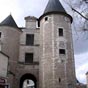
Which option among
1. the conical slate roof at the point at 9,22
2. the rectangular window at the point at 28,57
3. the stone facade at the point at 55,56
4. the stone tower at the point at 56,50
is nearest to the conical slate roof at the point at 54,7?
the stone tower at the point at 56,50

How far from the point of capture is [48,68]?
74.8 ft

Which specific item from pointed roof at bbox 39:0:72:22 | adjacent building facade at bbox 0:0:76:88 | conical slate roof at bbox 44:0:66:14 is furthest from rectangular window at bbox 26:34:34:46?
conical slate roof at bbox 44:0:66:14

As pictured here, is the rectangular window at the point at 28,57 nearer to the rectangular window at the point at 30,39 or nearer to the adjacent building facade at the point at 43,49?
the adjacent building facade at the point at 43,49

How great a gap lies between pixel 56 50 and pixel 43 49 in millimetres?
1720

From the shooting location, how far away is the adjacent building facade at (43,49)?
22438 millimetres

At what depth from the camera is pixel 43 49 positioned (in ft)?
79.8

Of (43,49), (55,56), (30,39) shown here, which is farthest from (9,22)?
(55,56)

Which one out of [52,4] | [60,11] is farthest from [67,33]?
[52,4]

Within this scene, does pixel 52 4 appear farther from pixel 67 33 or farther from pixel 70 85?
pixel 70 85

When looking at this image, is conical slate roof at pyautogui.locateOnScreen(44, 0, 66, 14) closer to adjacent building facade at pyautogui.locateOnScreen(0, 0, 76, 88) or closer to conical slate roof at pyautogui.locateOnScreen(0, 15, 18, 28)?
adjacent building facade at pyautogui.locateOnScreen(0, 0, 76, 88)

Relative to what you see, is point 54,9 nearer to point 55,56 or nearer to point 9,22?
point 9,22

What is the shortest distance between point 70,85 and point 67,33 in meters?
6.14

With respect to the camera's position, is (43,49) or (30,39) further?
(30,39)

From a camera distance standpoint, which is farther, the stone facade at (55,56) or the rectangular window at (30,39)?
the rectangular window at (30,39)
